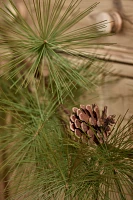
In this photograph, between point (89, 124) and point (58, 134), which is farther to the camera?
point (58, 134)

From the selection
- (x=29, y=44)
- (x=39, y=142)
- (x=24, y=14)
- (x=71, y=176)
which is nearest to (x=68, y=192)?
(x=71, y=176)

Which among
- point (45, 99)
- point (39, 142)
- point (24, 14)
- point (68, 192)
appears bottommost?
point (68, 192)

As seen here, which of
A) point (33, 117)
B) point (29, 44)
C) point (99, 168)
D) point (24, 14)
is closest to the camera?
point (99, 168)

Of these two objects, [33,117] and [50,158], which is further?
[33,117]

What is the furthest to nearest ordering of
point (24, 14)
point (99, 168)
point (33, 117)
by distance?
A: point (24, 14) → point (33, 117) → point (99, 168)

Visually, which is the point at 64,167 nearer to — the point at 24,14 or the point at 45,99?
the point at 45,99

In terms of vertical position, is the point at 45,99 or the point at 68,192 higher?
the point at 45,99
